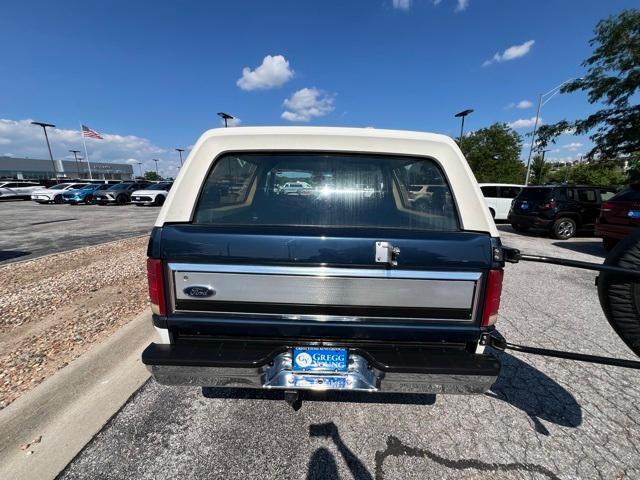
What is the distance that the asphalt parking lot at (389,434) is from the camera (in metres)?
1.86

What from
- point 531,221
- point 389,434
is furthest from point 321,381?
point 531,221

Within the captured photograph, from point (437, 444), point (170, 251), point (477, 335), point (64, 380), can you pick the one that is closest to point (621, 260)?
point (477, 335)

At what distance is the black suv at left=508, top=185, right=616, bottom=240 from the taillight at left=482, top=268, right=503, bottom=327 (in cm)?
1024

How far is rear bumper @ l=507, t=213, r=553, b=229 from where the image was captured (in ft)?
32.1

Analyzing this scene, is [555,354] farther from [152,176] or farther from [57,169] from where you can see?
[152,176]

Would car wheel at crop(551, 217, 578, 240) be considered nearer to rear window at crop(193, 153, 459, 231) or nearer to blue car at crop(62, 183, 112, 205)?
rear window at crop(193, 153, 459, 231)

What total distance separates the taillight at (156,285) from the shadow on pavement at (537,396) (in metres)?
2.67

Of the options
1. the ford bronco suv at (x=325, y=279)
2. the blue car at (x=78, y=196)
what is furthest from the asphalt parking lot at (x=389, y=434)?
the blue car at (x=78, y=196)

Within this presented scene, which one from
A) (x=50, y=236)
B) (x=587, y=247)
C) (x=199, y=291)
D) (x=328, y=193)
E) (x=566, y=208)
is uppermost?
(x=328, y=193)

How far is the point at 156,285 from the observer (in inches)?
68.8

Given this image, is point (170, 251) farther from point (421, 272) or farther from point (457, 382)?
point (457, 382)

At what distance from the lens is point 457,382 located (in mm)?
1721

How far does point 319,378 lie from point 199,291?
0.87 meters

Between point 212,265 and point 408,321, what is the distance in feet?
3.93
